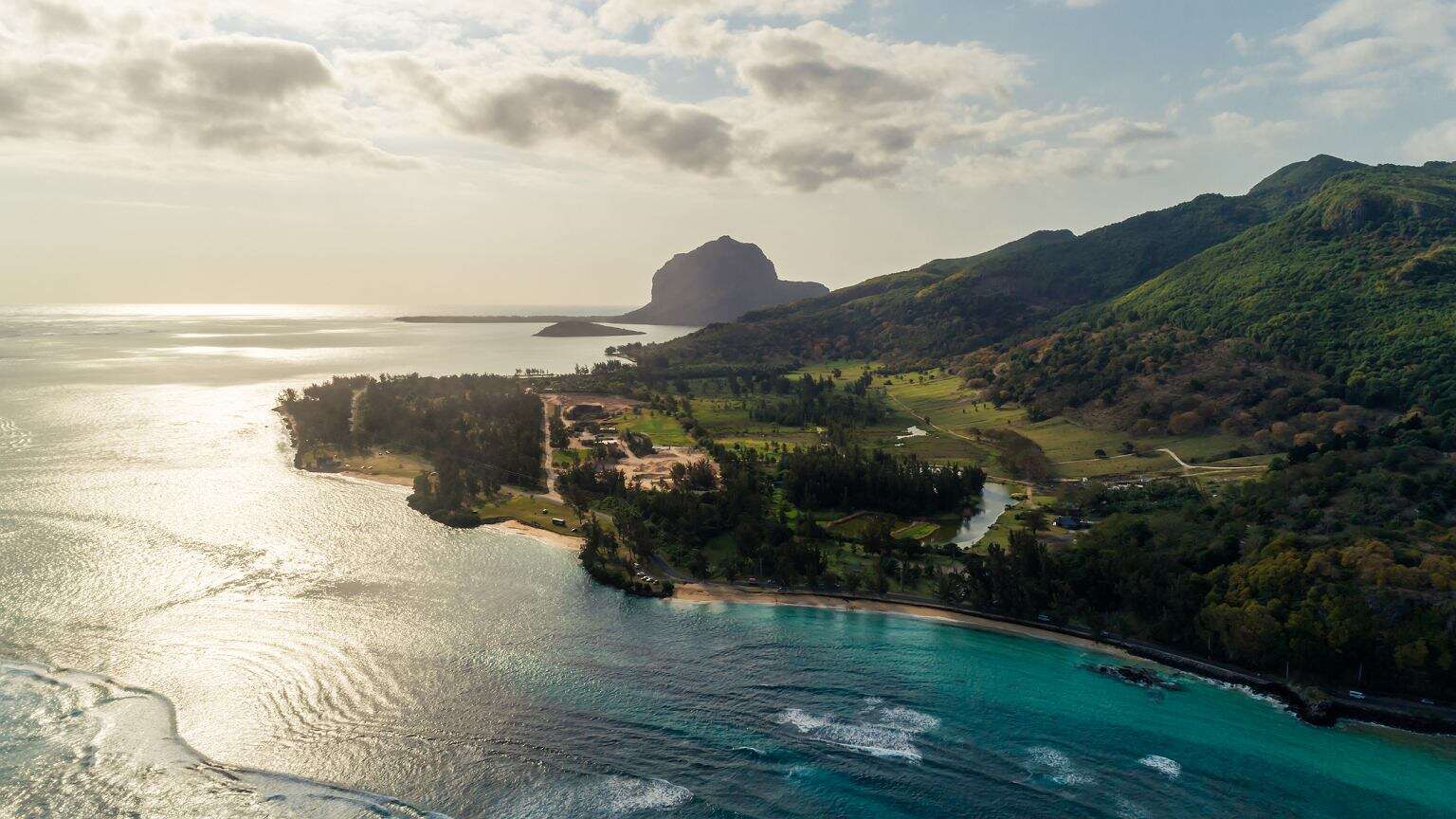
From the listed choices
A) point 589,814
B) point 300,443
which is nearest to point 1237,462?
point 589,814

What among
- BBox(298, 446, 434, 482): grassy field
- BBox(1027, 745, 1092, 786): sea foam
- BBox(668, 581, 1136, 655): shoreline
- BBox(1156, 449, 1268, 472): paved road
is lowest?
BBox(1027, 745, 1092, 786): sea foam

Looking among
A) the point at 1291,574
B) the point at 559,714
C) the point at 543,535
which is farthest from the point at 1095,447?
the point at 559,714

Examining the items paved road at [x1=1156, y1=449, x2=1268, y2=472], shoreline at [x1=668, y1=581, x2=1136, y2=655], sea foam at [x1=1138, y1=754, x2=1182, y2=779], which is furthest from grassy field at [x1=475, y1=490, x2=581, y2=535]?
paved road at [x1=1156, y1=449, x2=1268, y2=472]

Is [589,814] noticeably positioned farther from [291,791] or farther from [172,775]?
[172,775]

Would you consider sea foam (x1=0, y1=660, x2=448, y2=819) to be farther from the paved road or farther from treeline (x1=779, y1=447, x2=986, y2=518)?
the paved road

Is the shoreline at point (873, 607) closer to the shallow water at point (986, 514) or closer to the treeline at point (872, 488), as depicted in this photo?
the shallow water at point (986, 514)

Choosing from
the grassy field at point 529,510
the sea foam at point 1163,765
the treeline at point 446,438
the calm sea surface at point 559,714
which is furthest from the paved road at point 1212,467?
the treeline at point 446,438
